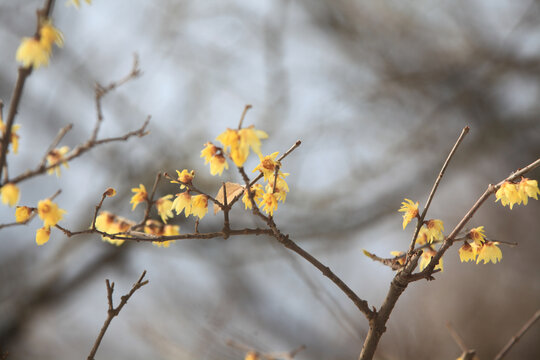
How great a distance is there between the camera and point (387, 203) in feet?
9.12

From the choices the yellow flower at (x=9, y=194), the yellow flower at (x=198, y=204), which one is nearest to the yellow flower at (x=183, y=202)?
the yellow flower at (x=198, y=204)

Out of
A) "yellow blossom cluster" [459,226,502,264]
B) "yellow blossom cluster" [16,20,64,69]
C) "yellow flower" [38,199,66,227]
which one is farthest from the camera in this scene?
"yellow blossom cluster" [459,226,502,264]

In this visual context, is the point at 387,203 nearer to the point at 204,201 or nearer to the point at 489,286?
the point at 489,286

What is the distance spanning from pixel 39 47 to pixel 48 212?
0.63 ft

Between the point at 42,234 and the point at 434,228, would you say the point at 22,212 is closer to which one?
the point at 42,234

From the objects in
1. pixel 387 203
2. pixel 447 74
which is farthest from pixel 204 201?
pixel 447 74

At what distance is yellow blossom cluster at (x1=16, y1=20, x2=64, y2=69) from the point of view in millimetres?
401

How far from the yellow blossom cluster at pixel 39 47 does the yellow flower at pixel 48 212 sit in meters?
0.17

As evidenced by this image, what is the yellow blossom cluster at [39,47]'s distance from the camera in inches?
15.8

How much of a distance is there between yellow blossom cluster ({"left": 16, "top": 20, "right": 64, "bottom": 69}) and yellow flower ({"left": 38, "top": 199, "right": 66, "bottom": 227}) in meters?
0.17

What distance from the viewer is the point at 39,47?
0.41 metres

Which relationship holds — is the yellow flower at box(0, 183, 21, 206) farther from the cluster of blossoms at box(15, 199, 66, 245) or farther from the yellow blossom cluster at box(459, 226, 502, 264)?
the yellow blossom cluster at box(459, 226, 502, 264)

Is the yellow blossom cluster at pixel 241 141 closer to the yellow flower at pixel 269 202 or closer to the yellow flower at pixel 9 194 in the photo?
the yellow flower at pixel 269 202

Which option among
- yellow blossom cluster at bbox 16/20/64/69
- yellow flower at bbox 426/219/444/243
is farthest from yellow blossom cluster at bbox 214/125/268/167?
yellow flower at bbox 426/219/444/243
